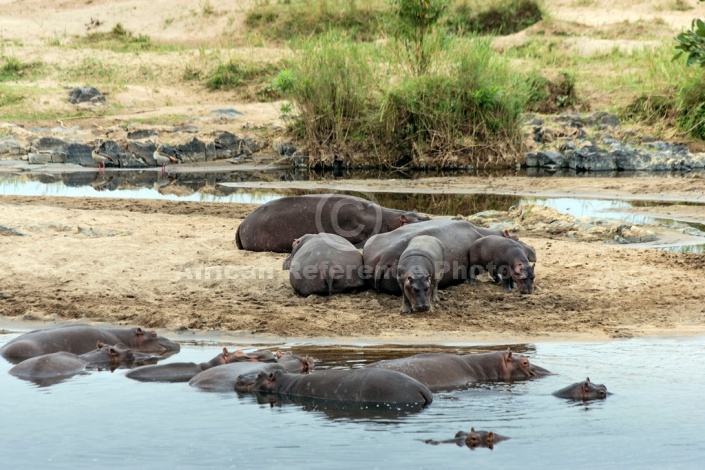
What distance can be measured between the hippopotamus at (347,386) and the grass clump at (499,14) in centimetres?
2518

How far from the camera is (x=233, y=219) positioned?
11.9 metres

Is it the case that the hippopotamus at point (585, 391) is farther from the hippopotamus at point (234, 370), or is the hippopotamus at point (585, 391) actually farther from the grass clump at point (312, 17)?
the grass clump at point (312, 17)

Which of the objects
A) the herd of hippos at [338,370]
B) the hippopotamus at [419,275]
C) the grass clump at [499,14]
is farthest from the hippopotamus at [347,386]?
the grass clump at [499,14]

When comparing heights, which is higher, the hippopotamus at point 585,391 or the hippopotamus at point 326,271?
the hippopotamus at point 326,271

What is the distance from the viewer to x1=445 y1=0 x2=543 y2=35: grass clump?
98.8ft

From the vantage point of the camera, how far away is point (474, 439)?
5117mm

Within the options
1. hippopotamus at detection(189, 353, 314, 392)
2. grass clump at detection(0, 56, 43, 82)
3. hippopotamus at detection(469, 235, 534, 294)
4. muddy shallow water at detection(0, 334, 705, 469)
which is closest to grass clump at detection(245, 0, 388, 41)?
grass clump at detection(0, 56, 43, 82)

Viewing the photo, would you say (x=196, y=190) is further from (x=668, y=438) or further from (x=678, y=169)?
(x=668, y=438)

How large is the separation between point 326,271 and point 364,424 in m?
2.78

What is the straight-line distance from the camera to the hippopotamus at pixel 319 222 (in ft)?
32.3

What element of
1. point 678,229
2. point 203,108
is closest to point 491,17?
point 203,108

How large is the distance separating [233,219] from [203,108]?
36.4ft

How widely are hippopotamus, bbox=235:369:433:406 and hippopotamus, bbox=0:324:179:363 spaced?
1128 mm

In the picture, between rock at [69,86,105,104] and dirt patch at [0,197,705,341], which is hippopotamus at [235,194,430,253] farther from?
rock at [69,86,105,104]
